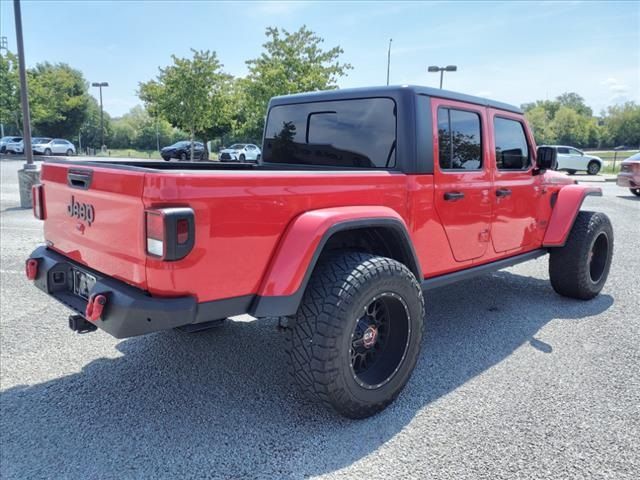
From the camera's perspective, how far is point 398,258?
309 centimetres

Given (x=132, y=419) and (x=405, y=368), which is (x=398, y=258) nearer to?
(x=405, y=368)

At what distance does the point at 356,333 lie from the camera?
278cm

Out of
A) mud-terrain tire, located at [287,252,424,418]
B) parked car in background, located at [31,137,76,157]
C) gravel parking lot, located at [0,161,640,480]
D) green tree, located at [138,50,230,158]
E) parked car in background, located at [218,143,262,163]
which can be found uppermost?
green tree, located at [138,50,230,158]

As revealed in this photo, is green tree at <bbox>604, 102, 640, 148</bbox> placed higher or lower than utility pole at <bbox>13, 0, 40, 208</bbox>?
higher

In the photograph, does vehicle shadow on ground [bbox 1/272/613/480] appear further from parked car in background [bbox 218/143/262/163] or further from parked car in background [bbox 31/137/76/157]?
parked car in background [bbox 31/137/76/157]

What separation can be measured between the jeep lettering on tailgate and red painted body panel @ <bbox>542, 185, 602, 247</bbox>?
400 cm

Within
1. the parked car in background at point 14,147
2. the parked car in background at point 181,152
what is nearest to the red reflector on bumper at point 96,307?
the parked car in background at point 181,152

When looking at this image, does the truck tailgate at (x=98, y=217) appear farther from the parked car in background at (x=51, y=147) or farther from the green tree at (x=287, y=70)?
the parked car in background at (x=51, y=147)

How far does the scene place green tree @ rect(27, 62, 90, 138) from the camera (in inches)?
1417

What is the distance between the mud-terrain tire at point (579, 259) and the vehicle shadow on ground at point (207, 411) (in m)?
0.69

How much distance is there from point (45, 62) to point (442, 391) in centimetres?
5964

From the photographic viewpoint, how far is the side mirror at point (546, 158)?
4.30 meters

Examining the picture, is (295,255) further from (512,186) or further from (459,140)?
(512,186)

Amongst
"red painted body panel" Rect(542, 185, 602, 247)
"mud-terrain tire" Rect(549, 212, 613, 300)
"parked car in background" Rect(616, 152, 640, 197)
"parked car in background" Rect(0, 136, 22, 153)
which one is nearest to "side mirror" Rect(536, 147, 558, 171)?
"red painted body panel" Rect(542, 185, 602, 247)
